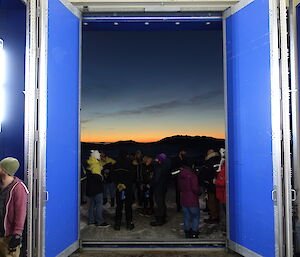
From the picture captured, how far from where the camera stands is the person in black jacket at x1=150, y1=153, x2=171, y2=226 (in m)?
6.32

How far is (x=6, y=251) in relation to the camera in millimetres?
3197

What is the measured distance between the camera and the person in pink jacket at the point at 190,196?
5.71 metres

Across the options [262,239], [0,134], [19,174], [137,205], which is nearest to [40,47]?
[0,134]

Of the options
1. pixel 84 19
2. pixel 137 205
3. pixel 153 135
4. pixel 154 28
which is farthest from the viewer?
pixel 153 135

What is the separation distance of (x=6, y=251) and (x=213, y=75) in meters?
10.2

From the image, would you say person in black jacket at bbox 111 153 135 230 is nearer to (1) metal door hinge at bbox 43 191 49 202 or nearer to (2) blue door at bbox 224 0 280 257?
(2) blue door at bbox 224 0 280 257

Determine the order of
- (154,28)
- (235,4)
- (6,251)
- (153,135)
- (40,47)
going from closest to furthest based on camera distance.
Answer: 1. (6,251)
2. (40,47)
3. (235,4)
4. (154,28)
5. (153,135)

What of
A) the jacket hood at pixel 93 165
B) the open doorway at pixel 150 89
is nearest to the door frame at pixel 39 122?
the jacket hood at pixel 93 165

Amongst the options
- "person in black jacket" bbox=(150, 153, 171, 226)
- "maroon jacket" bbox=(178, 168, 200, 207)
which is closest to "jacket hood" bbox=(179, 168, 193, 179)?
"maroon jacket" bbox=(178, 168, 200, 207)

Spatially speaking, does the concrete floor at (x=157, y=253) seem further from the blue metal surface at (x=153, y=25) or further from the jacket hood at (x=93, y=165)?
the blue metal surface at (x=153, y=25)

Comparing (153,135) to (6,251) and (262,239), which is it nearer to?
(262,239)

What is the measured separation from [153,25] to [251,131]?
104 inches

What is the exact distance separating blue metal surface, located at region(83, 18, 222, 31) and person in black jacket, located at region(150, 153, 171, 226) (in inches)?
94.0

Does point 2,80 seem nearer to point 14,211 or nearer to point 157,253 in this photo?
point 14,211
